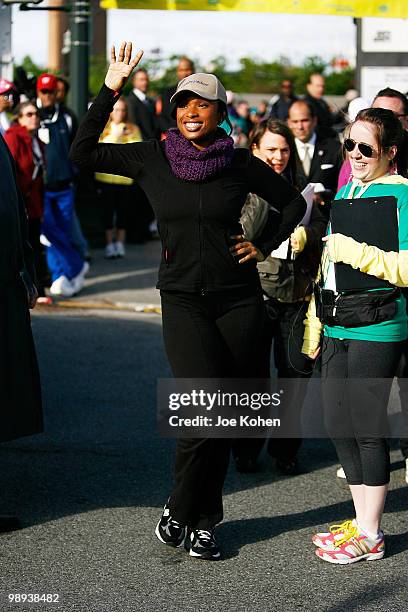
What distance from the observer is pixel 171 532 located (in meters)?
5.20

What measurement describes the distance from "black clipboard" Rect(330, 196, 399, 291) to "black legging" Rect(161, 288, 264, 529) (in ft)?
1.33

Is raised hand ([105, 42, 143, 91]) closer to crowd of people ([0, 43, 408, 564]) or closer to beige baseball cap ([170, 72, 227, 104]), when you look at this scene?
crowd of people ([0, 43, 408, 564])

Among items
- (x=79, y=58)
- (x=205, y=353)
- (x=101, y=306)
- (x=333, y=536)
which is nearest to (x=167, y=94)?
(x=79, y=58)

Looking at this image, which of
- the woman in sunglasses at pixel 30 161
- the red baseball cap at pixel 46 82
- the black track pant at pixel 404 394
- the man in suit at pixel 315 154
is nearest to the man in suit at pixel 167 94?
the red baseball cap at pixel 46 82

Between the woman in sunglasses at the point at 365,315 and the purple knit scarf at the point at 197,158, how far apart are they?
0.54m

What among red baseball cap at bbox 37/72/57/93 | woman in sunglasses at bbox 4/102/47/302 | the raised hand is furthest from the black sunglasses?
red baseball cap at bbox 37/72/57/93

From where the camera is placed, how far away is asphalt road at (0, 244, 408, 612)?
4.68 metres

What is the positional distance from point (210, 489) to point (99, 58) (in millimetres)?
34505

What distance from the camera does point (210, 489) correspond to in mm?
5168

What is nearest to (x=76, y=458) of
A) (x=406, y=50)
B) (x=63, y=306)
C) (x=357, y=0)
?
(x=63, y=306)

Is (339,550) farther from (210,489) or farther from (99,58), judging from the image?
(99,58)

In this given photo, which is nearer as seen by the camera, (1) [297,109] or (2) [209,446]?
(2) [209,446]

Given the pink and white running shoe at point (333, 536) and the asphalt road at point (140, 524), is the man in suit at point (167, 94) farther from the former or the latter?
the pink and white running shoe at point (333, 536)

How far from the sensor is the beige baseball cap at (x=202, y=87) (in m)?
4.87
